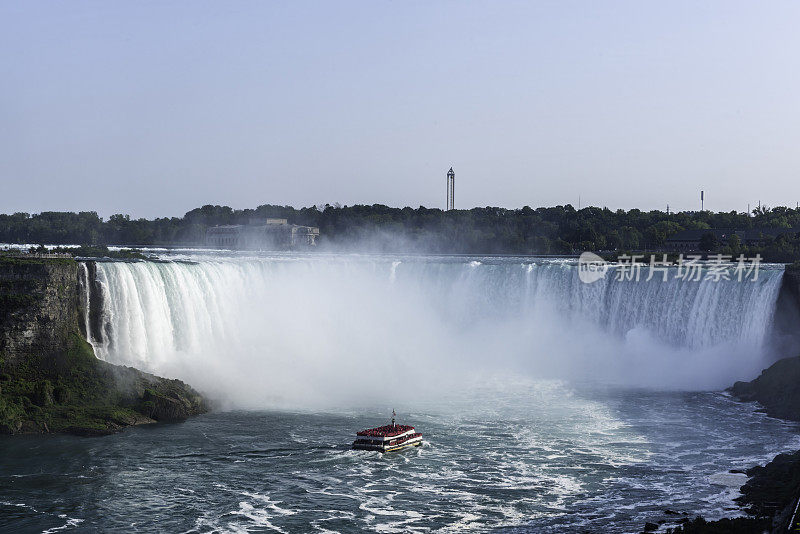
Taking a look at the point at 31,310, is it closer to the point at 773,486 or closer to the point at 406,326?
the point at 406,326

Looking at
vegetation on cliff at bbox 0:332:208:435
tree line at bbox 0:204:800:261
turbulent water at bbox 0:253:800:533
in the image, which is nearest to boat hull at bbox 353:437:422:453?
turbulent water at bbox 0:253:800:533

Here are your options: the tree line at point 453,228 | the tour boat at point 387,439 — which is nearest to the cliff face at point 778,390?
the tour boat at point 387,439

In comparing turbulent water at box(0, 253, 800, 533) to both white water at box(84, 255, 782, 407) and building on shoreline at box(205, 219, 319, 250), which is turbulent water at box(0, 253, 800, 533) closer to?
white water at box(84, 255, 782, 407)

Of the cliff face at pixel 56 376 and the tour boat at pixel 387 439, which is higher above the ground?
the cliff face at pixel 56 376

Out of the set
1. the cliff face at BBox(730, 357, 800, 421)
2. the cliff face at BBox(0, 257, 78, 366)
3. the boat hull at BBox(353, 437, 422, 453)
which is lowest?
the boat hull at BBox(353, 437, 422, 453)

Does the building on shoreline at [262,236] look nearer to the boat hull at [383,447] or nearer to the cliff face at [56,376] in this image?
the cliff face at [56,376]

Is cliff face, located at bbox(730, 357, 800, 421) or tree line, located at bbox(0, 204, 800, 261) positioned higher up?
tree line, located at bbox(0, 204, 800, 261)
